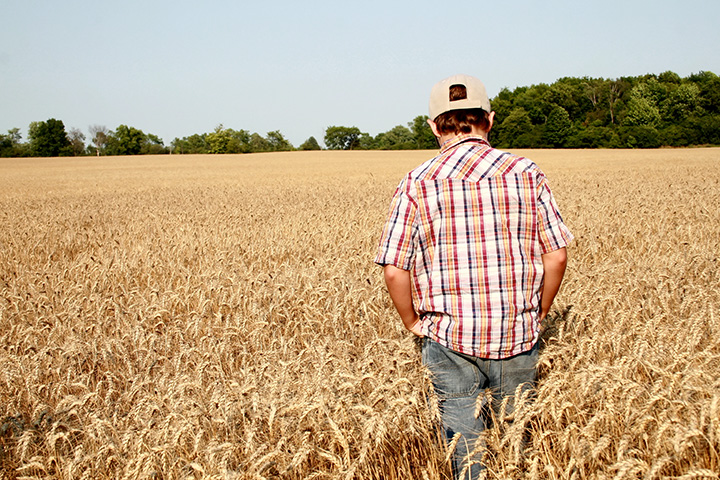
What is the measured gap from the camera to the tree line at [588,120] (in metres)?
60.7

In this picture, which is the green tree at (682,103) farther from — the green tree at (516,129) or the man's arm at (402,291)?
the man's arm at (402,291)

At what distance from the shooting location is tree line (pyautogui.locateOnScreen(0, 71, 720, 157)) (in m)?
60.7

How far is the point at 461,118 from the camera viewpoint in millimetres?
2074

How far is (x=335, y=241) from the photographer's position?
768cm

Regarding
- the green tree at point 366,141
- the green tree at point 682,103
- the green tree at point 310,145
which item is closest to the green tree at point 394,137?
the green tree at point 366,141

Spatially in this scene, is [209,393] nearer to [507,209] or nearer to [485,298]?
[485,298]

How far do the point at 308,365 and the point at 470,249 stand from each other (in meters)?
1.81

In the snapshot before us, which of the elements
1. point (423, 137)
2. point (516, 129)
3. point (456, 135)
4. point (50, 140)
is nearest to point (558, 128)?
point (516, 129)

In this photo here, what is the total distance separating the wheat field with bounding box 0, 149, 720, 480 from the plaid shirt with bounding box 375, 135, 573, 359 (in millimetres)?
384

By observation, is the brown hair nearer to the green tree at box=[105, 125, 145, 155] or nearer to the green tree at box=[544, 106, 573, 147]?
the green tree at box=[544, 106, 573, 147]

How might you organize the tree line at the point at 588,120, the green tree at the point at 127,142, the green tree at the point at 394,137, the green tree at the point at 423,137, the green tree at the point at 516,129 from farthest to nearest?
the green tree at the point at 394,137, the green tree at the point at 127,142, the green tree at the point at 423,137, the green tree at the point at 516,129, the tree line at the point at 588,120

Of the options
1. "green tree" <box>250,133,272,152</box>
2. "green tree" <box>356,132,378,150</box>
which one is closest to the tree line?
"green tree" <box>250,133,272,152</box>

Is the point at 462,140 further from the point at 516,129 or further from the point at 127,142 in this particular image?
the point at 127,142

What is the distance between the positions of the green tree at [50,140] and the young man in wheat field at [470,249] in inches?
3690
